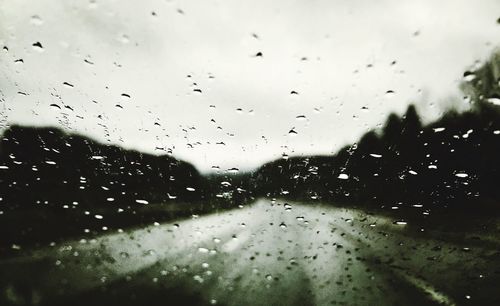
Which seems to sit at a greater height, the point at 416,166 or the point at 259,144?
the point at 416,166

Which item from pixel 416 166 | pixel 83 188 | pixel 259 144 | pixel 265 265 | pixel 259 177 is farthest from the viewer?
pixel 265 265

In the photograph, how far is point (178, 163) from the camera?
5262mm

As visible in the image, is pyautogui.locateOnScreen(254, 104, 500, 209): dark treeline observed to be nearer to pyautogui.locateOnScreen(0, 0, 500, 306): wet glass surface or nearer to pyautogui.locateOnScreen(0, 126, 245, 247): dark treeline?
pyautogui.locateOnScreen(0, 0, 500, 306): wet glass surface

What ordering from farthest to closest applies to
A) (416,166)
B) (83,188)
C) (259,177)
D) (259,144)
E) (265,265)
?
(265,265), (83,188), (259,177), (416,166), (259,144)

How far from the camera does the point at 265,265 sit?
8961mm

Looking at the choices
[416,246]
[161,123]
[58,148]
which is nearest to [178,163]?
[161,123]

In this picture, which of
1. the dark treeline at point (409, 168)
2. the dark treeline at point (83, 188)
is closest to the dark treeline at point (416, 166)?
the dark treeline at point (409, 168)

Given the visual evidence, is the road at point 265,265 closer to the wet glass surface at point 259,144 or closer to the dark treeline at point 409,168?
the wet glass surface at point 259,144

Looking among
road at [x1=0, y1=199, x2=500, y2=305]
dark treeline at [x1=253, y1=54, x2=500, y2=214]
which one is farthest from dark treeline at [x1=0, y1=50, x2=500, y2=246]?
road at [x1=0, y1=199, x2=500, y2=305]

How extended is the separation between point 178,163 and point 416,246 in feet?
19.0

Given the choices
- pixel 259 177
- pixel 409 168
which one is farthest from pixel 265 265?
pixel 409 168

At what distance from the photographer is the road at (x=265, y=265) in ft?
23.5

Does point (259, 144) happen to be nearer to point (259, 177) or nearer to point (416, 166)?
point (259, 177)

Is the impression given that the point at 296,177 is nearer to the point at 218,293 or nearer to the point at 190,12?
the point at 190,12
